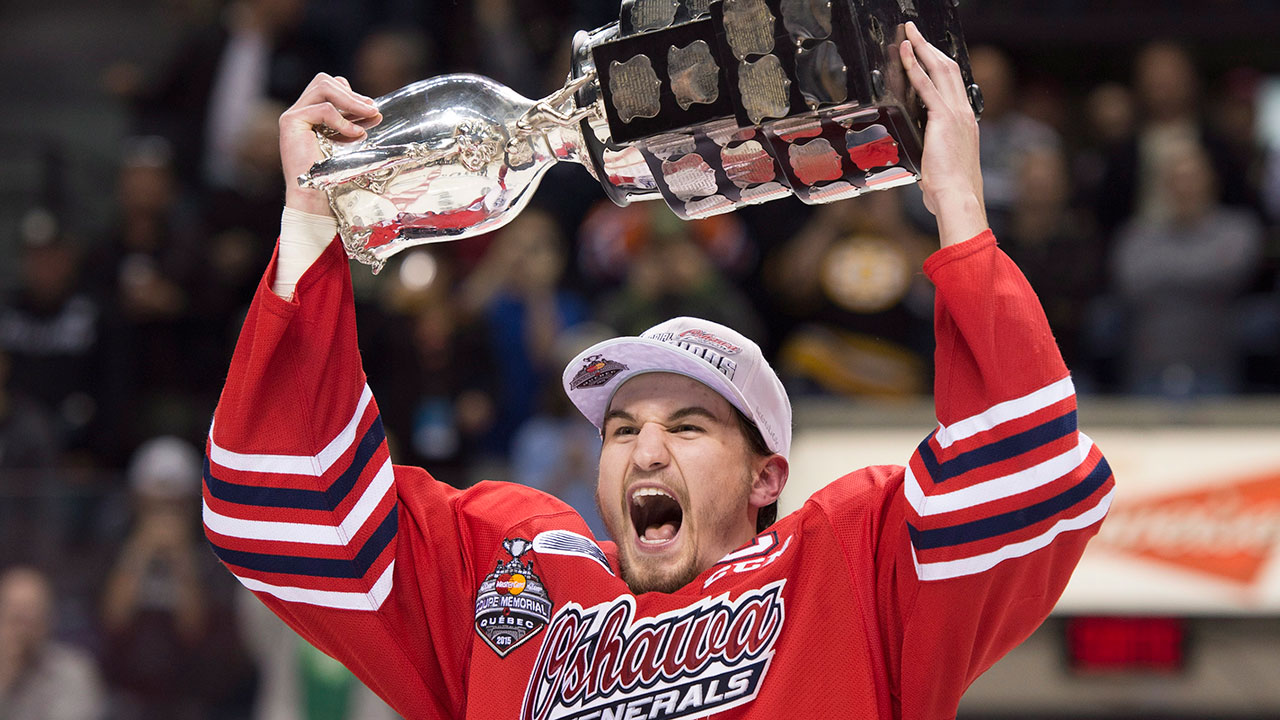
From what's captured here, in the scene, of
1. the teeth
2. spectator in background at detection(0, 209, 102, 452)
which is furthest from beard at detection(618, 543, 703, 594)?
spectator in background at detection(0, 209, 102, 452)

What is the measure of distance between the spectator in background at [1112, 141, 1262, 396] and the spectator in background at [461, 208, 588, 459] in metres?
2.17

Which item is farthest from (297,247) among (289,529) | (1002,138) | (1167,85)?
(1167,85)

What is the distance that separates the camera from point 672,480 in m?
2.65

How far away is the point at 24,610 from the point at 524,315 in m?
2.14

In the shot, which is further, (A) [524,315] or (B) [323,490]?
Result: (A) [524,315]

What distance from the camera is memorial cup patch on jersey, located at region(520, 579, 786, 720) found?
8.00 ft

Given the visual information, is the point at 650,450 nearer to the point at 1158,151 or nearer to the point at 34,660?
the point at 34,660

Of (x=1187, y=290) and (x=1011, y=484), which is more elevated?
(x=1011, y=484)

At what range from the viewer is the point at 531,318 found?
20.6 ft

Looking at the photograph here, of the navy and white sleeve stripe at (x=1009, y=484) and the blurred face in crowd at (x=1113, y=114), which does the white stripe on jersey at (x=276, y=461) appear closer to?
the navy and white sleeve stripe at (x=1009, y=484)

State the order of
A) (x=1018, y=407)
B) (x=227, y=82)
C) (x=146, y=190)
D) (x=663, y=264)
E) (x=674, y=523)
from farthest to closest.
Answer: (x=227, y=82) < (x=146, y=190) < (x=663, y=264) < (x=674, y=523) < (x=1018, y=407)

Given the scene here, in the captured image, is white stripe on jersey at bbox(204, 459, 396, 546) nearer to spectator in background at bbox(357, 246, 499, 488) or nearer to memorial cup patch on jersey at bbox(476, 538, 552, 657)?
memorial cup patch on jersey at bbox(476, 538, 552, 657)

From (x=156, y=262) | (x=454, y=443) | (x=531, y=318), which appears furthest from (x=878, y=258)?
(x=156, y=262)

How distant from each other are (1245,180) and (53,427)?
16.1ft
